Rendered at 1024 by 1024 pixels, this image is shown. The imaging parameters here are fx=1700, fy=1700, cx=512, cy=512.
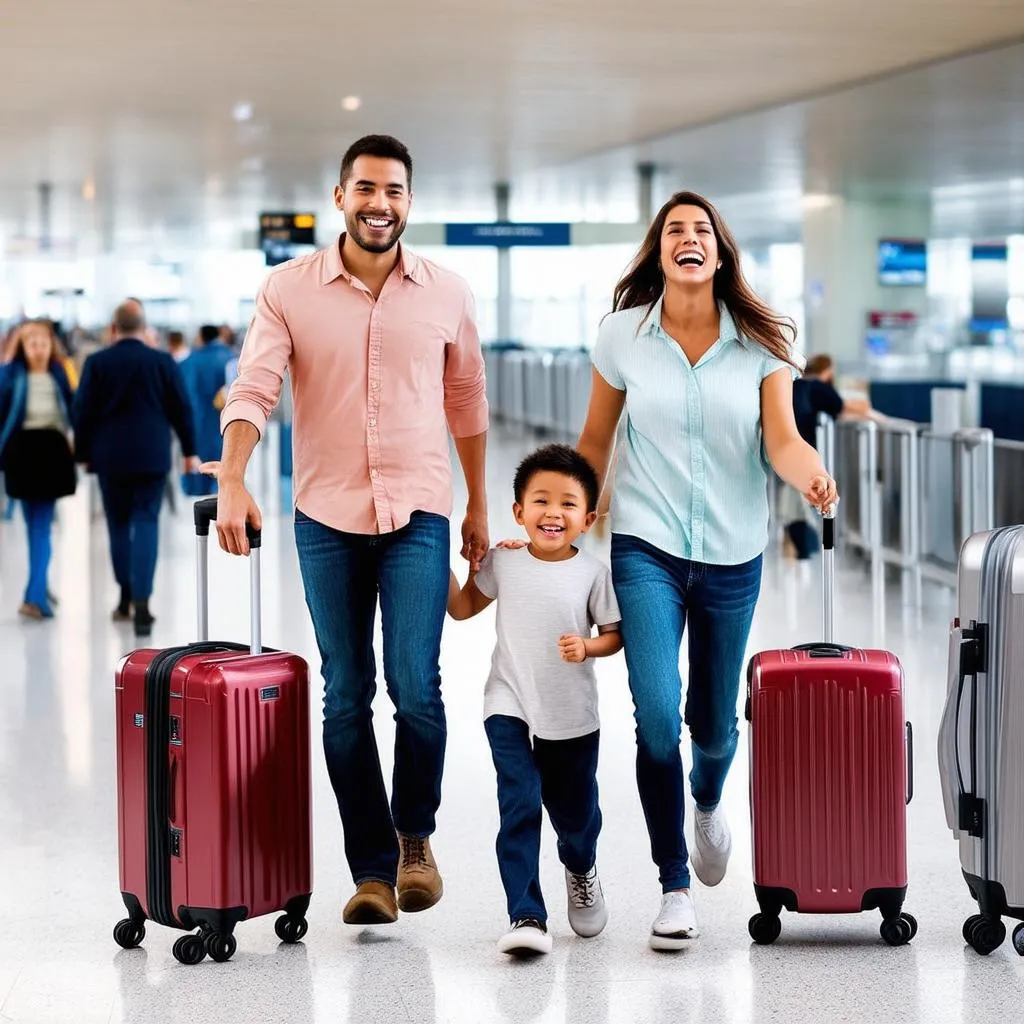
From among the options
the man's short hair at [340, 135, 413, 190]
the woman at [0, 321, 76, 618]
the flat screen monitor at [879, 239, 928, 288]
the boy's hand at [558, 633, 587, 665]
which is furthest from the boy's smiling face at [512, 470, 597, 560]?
the flat screen monitor at [879, 239, 928, 288]

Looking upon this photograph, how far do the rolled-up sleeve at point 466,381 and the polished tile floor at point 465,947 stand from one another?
1216 millimetres

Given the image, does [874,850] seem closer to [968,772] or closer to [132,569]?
[968,772]

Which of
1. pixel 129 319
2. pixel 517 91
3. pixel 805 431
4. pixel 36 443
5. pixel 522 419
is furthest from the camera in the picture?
pixel 522 419

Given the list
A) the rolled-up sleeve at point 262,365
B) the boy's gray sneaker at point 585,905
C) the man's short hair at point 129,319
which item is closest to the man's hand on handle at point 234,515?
the rolled-up sleeve at point 262,365

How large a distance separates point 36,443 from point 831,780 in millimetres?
6859

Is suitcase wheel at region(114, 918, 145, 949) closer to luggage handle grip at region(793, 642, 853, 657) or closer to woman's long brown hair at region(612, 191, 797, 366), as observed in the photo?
luggage handle grip at region(793, 642, 853, 657)

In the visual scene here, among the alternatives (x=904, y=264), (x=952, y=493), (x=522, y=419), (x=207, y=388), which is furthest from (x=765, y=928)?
(x=522, y=419)

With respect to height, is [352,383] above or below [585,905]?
above

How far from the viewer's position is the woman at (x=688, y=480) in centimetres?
386

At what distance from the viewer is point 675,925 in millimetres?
3846

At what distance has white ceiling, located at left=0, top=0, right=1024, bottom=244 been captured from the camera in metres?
13.5

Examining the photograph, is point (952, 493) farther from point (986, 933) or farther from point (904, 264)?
point (904, 264)

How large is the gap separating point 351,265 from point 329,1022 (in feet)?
5.55

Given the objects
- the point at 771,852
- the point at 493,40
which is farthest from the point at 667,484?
the point at 493,40
